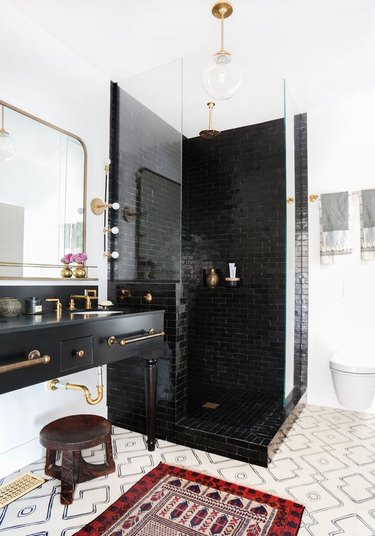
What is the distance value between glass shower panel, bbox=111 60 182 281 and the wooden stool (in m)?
1.19

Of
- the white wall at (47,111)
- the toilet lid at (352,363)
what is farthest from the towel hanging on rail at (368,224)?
the white wall at (47,111)

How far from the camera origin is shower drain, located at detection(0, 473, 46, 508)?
5.87ft

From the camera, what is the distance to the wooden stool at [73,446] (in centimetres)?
180

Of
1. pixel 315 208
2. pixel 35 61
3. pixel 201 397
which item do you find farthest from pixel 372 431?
pixel 35 61

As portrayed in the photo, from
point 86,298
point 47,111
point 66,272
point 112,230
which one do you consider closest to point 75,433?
point 86,298

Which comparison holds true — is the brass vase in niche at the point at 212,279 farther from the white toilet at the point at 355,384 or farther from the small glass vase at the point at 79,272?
the small glass vase at the point at 79,272

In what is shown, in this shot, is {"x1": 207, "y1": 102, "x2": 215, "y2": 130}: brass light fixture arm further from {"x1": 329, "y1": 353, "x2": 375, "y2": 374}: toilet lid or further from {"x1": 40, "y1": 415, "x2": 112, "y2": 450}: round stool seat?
{"x1": 40, "y1": 415, "x2": 112, "y2": 450}: round stool seat

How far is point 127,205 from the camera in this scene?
296 centimetres

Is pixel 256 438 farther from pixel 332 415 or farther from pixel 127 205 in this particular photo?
pixel 127 205

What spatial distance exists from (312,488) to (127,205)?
2364 mm

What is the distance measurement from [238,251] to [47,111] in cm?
220

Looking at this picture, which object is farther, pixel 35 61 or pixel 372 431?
pixel 372 431

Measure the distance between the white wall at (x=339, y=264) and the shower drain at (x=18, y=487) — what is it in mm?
2429

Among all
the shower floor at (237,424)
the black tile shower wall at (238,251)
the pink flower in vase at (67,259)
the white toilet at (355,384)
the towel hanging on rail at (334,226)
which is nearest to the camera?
the shower floor at (237,424)
